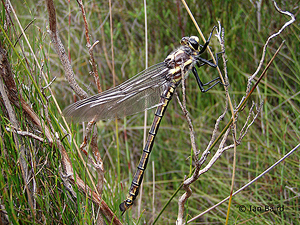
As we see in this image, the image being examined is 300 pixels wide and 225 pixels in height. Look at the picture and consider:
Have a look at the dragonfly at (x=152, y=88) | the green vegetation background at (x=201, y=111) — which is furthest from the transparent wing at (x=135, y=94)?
the green vegetation background at (x=201, y=111)

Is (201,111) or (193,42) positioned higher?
(193,42)

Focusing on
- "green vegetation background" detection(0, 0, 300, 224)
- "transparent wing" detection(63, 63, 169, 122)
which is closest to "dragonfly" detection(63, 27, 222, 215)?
"transparent wing" detection(63, 63, 169, 122)

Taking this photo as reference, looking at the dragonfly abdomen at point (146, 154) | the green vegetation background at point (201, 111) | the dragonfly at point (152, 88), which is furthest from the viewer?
the green vegetation background at point (201, 111)

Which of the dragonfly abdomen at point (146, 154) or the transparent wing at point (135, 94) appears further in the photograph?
the transparent wing at point (135, 94)

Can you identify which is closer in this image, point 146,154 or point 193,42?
point 146,154

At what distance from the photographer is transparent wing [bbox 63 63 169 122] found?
5.25 ft

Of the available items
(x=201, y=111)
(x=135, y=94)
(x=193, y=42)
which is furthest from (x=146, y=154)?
(x=201, y=111)

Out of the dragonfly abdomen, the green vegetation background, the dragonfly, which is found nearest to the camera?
the dragonfly abdomen

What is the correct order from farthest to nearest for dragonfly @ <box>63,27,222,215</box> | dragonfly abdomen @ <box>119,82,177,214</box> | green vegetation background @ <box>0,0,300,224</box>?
1. green vegetation background @ <box>0,0,300,224</box>
2. dragonfly @ <box>63,27,222,215</box>
3. dragonfly abdomen @ <box>119,82,177,214</box>

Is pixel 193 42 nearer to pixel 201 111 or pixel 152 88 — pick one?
pixel 152 88

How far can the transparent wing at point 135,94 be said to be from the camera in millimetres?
1600

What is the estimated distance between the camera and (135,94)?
1656mm

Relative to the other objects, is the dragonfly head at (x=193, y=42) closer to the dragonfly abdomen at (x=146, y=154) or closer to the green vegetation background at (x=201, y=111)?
the dragonfly abdomen at (x=146, y=154)

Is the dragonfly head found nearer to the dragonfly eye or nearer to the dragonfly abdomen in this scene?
the dragonfly eye
